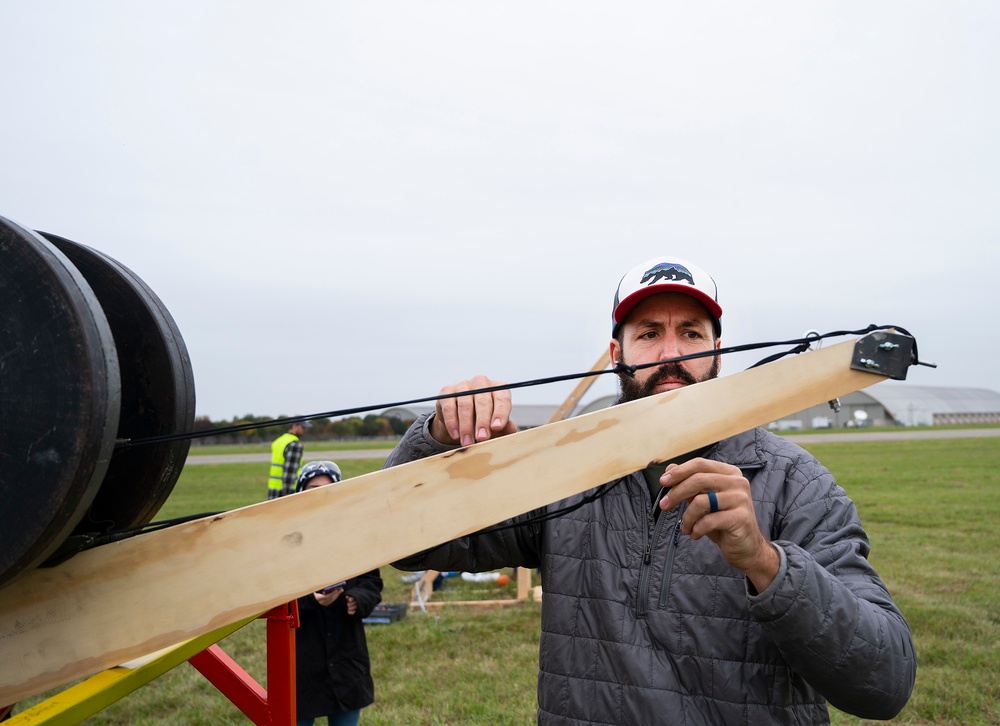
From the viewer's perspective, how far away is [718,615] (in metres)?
1.91

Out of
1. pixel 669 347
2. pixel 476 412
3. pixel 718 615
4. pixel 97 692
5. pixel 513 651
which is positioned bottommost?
pixel 513 651

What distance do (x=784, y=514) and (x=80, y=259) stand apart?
1820mm

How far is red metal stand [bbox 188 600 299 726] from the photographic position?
2576mm

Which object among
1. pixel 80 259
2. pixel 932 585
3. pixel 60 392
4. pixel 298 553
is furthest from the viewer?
pixel 932 585

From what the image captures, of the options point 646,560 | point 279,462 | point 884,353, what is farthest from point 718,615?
point 279,462

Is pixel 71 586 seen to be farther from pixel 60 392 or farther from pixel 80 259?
pixel 80 259

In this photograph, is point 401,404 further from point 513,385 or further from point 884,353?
point 884,353

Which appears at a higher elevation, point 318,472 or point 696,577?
point 318,472

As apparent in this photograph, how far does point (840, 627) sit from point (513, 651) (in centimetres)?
545

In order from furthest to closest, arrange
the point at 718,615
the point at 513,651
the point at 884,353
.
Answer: the point at 513,651 < the point at 718,615 < the point at 884,353

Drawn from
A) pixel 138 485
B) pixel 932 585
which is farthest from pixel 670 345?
pixel 932 585

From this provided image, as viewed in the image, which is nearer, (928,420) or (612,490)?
(612,490)

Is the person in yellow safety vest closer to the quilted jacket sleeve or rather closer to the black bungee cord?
the black bungee cord

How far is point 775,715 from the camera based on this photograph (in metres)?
1.84
